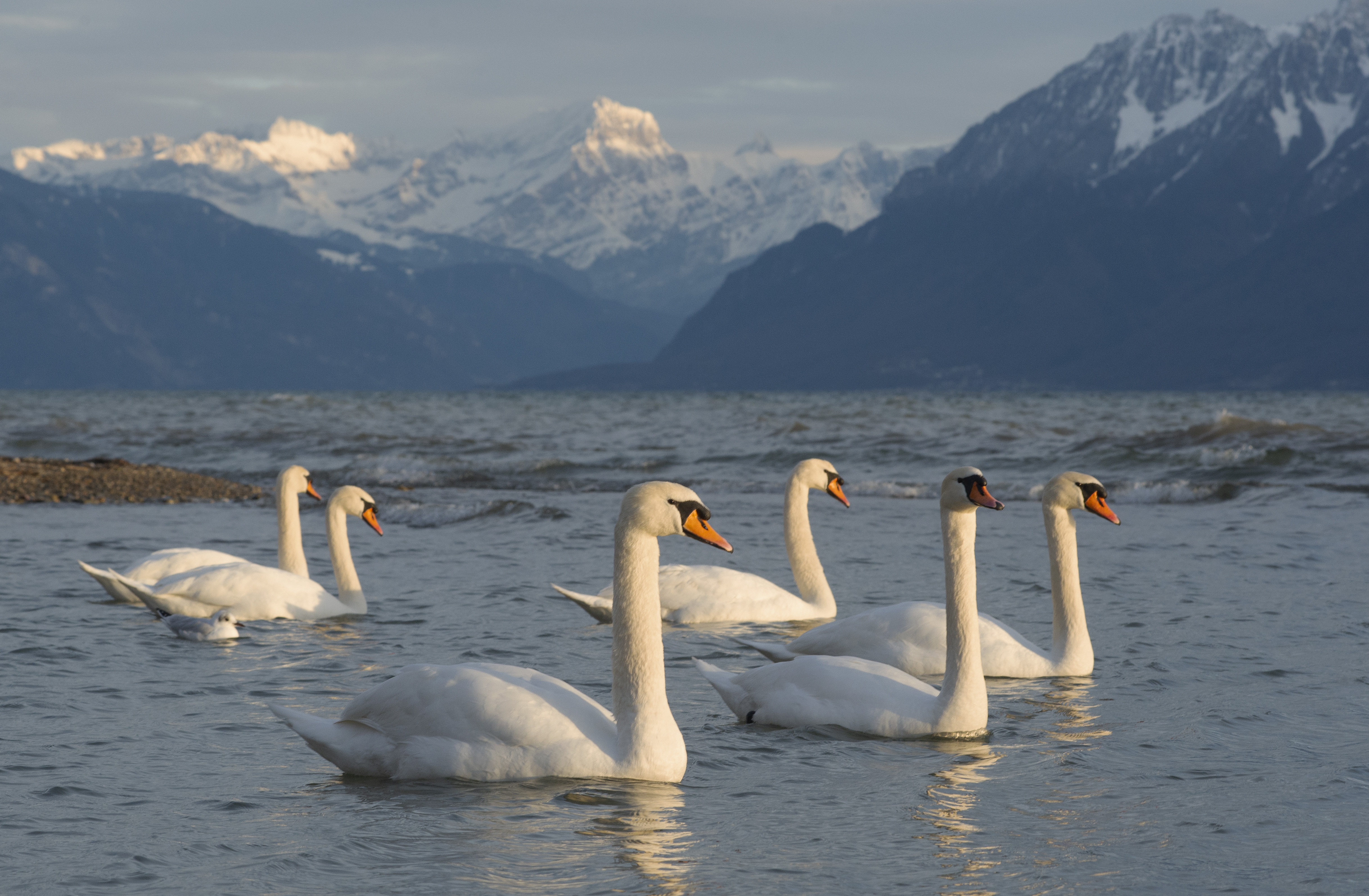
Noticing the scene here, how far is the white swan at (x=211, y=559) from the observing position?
41.5ft

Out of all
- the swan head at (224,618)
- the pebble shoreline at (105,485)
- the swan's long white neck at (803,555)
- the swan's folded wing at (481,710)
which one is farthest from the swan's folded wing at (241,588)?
the pebble shoreline at (105,485)

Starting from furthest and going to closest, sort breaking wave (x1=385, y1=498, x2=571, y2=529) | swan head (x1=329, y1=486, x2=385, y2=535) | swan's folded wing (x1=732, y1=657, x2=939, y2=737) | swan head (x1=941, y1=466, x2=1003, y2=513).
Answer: breaking wave (x1=385, y1=498, x2=571, y2=529)
swan head (x1=329, y1=486, x2=385, y2=535)
swan's folded wing (x1=732, y1=657, x2=939, y2=737)
swan head (x1=941, y1=466, x2=1003, y2=513)

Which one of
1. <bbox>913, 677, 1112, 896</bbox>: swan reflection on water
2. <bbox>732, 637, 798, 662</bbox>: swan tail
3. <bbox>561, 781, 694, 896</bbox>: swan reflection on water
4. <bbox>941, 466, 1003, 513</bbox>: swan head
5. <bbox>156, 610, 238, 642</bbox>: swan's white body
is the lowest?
<bbox>913, 677, 1112, 896</bbox>: swan reflection on water

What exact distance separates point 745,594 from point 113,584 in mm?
5395

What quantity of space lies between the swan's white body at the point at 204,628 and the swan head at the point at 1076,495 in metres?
6.16

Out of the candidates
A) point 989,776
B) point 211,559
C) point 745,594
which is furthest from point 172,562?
point 989,776

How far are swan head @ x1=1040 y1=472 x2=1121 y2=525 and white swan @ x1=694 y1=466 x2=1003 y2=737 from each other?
1594 millimetres

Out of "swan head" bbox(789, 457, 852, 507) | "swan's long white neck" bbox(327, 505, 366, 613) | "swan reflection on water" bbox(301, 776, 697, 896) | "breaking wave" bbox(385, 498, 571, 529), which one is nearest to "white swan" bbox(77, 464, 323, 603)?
"swan's long white neck" bbox(327, 505, 366, 613)

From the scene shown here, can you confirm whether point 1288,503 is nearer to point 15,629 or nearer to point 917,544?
point 917,544

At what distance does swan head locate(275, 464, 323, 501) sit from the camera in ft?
46.1

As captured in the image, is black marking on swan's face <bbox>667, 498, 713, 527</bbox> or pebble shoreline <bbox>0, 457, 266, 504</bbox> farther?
pebble shoreline <bbox>0, 457, 266, 504</bbox>

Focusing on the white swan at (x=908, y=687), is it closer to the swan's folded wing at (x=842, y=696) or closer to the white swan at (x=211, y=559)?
the swan's folded wing at (x=842, y=696)

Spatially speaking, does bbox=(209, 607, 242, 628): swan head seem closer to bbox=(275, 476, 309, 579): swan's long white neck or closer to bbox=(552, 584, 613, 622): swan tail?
bbox=(275, 476, 309, 579): swan's long white neck

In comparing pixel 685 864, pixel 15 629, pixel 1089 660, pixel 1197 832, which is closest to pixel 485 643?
pixel 15 629
